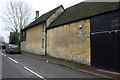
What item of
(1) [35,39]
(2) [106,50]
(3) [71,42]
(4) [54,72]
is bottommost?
(4) [54,72]

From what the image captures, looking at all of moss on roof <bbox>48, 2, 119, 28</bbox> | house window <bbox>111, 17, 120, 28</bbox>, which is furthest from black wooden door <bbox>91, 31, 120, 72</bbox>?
moss on roof <bbox>48, 2, 119, 28</bbox>

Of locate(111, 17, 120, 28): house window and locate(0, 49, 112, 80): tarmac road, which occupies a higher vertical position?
locate(111, 17, 120, 28): house window

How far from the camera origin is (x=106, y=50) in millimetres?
13070

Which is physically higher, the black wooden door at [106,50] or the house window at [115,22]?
the house window at [115,22]

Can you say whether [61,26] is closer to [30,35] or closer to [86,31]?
[86,31]

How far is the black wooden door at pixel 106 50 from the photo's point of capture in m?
12.2

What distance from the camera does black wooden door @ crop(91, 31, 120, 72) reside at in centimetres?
1216

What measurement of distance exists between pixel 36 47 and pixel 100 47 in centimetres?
1708

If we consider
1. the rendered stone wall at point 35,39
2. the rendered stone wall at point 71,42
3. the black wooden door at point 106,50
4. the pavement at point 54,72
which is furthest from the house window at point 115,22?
the rendered stone wall at point 35,39

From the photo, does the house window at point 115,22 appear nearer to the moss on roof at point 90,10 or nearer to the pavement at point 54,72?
the moss on roof at point 90,10

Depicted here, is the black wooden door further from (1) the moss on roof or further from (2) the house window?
(1) the moss on roof

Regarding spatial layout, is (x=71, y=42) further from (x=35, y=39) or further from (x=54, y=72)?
(x=35, y=39)

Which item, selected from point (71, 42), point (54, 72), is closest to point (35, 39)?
point (71, 42)

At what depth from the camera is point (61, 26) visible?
21281 mm
